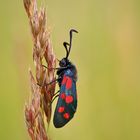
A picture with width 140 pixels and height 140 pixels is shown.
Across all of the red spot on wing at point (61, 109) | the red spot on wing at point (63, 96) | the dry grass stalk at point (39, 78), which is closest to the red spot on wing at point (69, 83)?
the red spot on wing at point (63, 96)

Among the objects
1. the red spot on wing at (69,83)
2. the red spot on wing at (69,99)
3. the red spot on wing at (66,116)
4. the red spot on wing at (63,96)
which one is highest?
the red spot on wing at (69,83)

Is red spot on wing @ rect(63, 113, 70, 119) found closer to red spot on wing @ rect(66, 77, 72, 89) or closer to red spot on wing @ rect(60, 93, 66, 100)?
red spot on wing @ rect(60, 93, 66, 100)

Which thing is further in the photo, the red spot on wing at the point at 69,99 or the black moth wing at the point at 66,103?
the red spot on wing at the point at 69,99

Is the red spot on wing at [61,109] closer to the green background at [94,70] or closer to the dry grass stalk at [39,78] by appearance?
the dry grass stalk at [39,78]

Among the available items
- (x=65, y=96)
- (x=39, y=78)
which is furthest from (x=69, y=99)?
(x=39, y=78)

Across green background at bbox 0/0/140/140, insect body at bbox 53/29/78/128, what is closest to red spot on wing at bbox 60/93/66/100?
insect body at bbox 53/29/78/128

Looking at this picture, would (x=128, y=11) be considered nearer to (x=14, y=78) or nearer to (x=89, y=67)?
(x=89, y=67)
